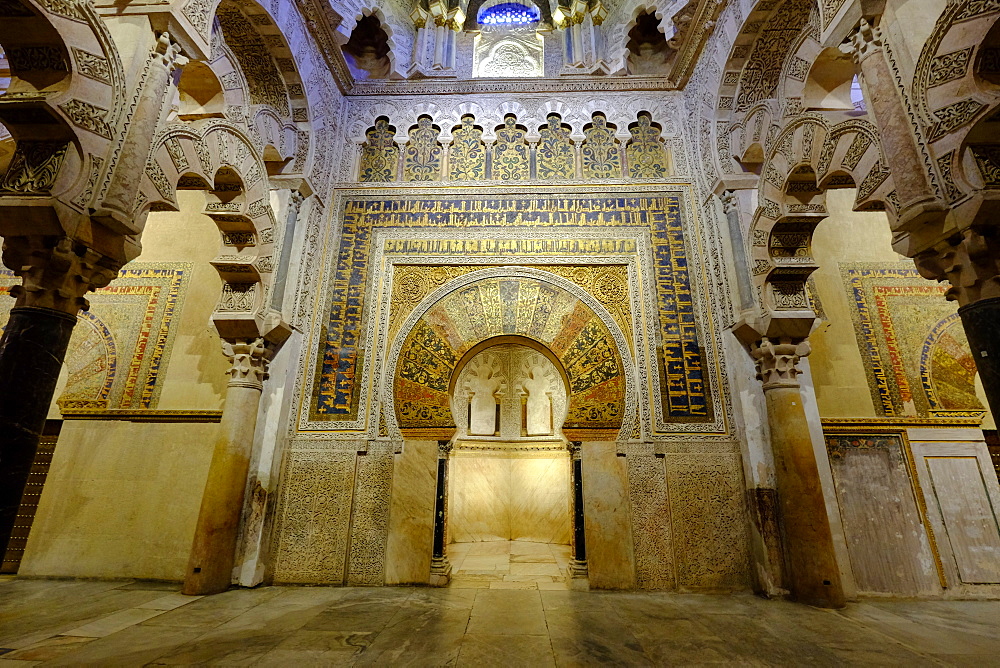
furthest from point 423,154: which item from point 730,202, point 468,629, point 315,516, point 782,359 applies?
point 468,629

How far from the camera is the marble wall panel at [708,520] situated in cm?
451

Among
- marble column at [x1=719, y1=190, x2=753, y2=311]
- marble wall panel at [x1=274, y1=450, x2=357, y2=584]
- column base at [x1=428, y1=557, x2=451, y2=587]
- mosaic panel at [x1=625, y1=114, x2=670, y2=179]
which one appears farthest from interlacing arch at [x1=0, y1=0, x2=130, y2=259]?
marble column at [x1=719, y1=190, x2=753, y2=311]

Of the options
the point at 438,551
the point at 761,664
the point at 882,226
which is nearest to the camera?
the point at 761,664

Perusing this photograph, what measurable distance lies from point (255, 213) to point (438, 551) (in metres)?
3.99

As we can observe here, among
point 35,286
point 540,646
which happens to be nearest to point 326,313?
point 35,286

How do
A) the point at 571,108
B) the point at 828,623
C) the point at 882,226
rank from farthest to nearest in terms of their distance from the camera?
1. the point at 571,108
2. the point at 882,226
3. the point at 828,623

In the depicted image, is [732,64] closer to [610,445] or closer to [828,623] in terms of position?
[610,445]

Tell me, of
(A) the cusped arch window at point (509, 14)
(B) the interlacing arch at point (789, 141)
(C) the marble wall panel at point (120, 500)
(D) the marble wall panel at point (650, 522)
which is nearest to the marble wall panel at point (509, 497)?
(D) the marble wall panel at point (650, 522)

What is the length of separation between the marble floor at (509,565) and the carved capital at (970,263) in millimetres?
4013

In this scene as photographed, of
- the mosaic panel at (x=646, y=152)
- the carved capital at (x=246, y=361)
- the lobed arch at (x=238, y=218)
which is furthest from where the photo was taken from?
the mosaic panel at (x=646, y=152)

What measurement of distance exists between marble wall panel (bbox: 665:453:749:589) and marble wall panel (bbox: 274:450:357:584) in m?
3.35

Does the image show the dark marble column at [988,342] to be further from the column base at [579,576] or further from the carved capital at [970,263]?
the column base at [579,576]

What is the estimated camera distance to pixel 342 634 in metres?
3.15

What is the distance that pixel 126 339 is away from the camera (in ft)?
18.9
